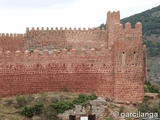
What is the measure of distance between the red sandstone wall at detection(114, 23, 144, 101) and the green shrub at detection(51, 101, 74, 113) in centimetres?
375

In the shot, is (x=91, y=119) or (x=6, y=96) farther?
(x=6, y=96)

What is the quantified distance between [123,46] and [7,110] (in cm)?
930

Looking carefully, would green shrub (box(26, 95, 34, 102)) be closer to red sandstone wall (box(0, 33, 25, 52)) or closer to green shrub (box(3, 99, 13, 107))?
green shrub (box(3, 99, 13, 107))

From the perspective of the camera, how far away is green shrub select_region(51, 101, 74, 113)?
30720 mm

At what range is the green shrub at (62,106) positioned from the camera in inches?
1209

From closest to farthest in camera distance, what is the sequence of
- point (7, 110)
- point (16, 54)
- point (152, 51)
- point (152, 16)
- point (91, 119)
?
point (91, 119), point (7, 110), point (16, 54), point (152, 51), point (152, 16)

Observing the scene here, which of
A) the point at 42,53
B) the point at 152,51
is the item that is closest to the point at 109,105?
the point at 42,53

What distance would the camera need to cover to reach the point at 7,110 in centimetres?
3061

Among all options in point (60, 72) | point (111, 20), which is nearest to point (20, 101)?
point (60, 72)

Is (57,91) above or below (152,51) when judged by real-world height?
below

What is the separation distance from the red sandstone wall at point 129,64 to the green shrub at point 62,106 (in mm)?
3747

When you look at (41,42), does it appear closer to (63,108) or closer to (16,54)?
(16,54)

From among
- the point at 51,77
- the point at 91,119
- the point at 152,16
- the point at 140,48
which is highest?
the point at 152,16

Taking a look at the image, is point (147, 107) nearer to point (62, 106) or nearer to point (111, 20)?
point (62, 106)
